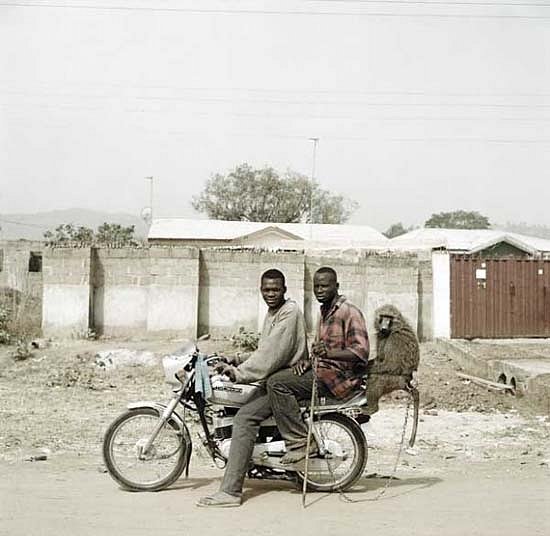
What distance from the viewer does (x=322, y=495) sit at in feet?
20.9

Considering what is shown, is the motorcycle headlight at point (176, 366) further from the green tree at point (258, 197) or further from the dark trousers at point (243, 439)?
the green tree at point (258, 197)

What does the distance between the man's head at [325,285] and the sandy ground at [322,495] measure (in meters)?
1.44

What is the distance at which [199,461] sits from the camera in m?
8.04

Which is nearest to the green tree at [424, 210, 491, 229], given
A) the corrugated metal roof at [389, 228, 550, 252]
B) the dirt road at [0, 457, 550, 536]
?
the corrugated metal roof at [389, 228, 550, 252]

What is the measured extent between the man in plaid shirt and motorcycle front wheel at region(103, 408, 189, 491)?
2.66ft

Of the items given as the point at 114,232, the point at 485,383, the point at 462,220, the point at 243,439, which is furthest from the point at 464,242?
the point at 462,220

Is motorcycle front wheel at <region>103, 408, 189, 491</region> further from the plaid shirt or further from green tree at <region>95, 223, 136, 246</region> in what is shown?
green tree at <region>95, 223, 136, 246</region>

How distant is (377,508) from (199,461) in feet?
8.21

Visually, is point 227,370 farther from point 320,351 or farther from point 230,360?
point 320,351

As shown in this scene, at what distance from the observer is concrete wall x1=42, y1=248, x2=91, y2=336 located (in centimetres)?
A: 1831

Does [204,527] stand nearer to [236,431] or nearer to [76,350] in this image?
[236,431]

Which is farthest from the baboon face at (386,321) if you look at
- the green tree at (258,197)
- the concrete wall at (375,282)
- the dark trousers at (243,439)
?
the green tree at (258,197)

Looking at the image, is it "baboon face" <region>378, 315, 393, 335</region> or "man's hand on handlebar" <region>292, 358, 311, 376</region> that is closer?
"man's hand on handlebar" <region>292, 358, 311, 376</region>

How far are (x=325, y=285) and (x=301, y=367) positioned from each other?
623mm
